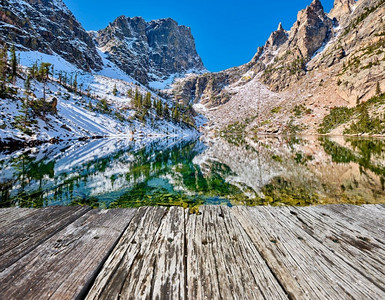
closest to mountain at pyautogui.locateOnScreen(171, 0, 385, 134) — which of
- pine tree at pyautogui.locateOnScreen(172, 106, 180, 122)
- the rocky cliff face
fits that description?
pine tree at pyautogui.locateOnScreen(172, 106, 180, 122)

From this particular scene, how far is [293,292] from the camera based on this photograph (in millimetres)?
1633

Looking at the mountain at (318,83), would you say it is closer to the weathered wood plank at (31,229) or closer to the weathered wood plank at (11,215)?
the weathered wood plank at (31,229)

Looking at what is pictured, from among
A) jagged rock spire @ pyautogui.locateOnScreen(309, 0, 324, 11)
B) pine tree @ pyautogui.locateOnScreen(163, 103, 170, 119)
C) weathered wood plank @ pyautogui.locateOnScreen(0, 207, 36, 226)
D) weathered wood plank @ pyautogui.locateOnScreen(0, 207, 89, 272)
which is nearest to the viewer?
weathered wood plank @ pyautogui.locateOnScreen(0, 207, 89, 272)

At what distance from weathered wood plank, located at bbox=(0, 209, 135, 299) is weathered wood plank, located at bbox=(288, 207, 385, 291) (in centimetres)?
293

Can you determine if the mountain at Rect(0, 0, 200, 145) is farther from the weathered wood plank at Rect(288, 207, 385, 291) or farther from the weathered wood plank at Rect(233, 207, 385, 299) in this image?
the weathered wood plank at Rect(288, 207, 385, 291)

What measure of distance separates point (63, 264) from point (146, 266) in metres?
0.92

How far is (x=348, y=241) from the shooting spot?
257cm

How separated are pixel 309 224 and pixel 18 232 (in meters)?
4.83

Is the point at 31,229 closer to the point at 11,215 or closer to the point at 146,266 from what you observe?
the point at 11,215

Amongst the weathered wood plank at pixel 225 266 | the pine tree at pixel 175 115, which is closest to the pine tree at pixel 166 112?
the pine tree at pixel 175 115

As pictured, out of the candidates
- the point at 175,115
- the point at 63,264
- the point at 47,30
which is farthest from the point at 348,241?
the point at 47,30

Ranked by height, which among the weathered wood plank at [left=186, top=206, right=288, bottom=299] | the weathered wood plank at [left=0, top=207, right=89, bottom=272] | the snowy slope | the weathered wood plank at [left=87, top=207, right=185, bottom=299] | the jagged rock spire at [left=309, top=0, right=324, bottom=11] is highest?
the jagged rock spire at [left=309, top=0, right=324, bottom=11]

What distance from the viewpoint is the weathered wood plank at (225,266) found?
1634mm

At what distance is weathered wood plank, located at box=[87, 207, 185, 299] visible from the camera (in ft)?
5.26
